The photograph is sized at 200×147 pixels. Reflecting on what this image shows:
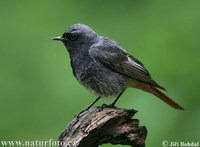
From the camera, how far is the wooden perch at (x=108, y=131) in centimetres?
543

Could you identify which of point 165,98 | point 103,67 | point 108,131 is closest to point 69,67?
point 103,67

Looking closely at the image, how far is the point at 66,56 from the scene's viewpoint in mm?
8086

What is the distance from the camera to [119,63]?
6547 mm

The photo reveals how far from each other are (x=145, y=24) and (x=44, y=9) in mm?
2330

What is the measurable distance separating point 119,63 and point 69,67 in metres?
1.55

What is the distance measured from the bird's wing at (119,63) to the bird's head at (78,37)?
185 millimetres

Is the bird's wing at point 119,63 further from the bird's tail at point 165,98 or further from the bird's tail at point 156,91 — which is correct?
the bird's tail at point 165,98

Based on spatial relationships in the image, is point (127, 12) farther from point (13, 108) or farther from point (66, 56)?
point (13, 108)

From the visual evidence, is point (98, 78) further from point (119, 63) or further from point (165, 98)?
point (165, 98)

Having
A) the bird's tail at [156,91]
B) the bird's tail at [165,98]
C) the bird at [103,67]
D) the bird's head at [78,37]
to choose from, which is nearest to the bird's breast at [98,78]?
the bird at [103,67]

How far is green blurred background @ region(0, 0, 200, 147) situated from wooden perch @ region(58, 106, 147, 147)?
1077mm

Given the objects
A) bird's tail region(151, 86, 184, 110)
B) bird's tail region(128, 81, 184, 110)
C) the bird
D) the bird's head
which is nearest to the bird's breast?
the bird

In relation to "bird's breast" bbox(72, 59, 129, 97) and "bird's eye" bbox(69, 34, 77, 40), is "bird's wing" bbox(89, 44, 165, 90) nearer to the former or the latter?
"bird's breast" bbox(72, 59, 129, 97)

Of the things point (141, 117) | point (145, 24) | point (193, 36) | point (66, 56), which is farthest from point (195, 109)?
point (66, 56)
